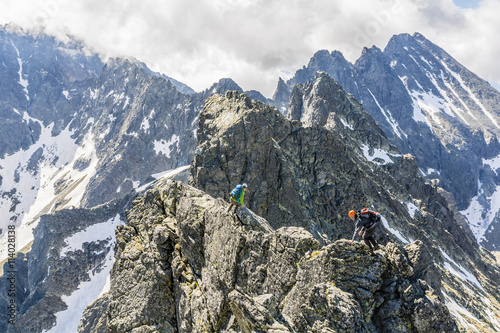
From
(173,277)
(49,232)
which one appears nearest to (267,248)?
(173,277)

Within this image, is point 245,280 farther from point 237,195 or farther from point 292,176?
point 292,176

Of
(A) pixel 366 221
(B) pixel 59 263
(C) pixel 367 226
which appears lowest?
(C) pixel 367 226

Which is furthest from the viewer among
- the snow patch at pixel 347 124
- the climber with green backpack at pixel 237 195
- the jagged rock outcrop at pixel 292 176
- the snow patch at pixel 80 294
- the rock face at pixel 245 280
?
the snow patch at pixel 347 124

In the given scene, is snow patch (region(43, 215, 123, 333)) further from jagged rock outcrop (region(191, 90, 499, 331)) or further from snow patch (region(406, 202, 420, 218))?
snow patch (region(406, 202, 420, 218))

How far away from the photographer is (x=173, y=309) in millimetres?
17031

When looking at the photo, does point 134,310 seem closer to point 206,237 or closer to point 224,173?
point 206,237

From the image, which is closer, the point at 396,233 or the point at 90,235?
the point at 396,233

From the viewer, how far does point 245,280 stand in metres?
14.5

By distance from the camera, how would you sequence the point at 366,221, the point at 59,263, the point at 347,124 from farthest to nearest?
the point at 347,124
the point at 59,263
the point at 366,221

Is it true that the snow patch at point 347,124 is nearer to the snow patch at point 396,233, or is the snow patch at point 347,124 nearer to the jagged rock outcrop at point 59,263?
the snow patch at point 396,233

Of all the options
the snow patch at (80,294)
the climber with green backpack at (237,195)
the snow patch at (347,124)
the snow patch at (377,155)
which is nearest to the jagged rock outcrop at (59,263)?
the snow patch at (80,294)

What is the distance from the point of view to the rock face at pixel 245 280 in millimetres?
11258

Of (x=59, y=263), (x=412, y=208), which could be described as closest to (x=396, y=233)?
(x=412, y=208)

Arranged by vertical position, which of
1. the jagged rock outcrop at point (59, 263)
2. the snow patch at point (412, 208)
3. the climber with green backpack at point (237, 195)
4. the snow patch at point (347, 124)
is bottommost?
the climber with green backpack at point (237, 195)
